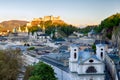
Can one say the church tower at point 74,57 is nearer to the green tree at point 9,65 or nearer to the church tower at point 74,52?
the church tower at point 74,52

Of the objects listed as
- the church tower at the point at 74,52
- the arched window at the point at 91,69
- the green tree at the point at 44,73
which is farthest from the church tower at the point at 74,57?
the green tree at the point at 44,73

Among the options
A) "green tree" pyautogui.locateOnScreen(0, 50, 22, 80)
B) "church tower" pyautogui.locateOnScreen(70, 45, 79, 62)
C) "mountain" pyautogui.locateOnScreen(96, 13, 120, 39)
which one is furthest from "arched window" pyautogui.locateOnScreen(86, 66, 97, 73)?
"mountain" pyautogui.locateOnScreen(96, 13, 120, 39)

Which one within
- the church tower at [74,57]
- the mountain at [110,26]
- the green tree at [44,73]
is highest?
the mountain at [110,26]

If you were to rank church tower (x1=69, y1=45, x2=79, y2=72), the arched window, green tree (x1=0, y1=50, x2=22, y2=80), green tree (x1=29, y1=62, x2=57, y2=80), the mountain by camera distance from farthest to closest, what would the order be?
the mountain → green tree (x1=0, y1=50, x2=22, y2=80) → church tower (x1=69, y1=45, x2=79, y2=72) → the arched window → green tree (x1=29, y1=62, x2=57, y2=80)

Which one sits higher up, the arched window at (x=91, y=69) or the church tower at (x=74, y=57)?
the church tower at (x=74, y=57)

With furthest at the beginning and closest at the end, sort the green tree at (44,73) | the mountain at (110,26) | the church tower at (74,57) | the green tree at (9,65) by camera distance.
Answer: the mountain at (110,26) < the green tree at (9,65) < the church tower at (74,57) < the green tree at (44,73)

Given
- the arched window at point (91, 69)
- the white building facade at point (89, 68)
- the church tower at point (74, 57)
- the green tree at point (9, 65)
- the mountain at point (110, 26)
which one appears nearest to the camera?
the white building facade at point (89, 68)

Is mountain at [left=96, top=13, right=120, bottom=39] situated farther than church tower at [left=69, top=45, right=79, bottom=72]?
Yes

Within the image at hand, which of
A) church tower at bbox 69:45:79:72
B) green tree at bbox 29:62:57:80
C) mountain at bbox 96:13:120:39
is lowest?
green tree at bbox 29:62:57:80

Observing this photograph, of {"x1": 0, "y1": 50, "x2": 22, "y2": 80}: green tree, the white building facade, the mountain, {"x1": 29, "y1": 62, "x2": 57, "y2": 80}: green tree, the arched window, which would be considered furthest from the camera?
the mountain

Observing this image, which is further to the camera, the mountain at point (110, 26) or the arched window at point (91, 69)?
the mountain at point (110, 26)

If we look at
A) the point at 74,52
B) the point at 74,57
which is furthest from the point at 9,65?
the point at 74,52

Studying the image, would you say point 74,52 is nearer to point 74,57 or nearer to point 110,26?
point 74,57

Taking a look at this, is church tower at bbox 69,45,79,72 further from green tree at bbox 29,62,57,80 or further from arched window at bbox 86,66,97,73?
green tree at bbox 29,62,57,80
